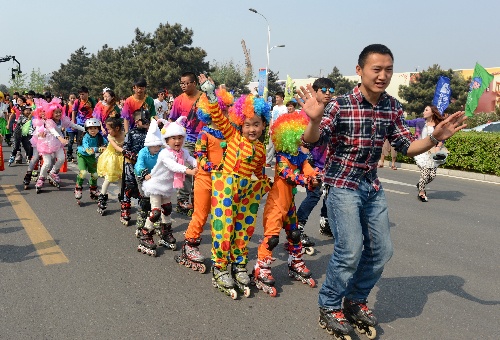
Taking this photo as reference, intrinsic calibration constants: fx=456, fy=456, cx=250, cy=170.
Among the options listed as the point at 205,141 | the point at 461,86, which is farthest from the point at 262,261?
the point at 461,86

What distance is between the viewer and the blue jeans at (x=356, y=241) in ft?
10.6

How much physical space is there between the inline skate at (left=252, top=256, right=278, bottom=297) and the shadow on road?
93 cm

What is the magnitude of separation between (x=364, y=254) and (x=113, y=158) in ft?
16.3

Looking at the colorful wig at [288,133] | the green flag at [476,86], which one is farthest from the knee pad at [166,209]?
the green flag at [476,86]

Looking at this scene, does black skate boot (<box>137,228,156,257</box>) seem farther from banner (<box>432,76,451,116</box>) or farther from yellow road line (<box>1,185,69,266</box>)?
banner (<box>432,76,451,116</box>)

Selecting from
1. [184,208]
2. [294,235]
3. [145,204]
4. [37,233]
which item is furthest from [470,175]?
[37,233]

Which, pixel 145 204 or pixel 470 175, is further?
pixel 470 175

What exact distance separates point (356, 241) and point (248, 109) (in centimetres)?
154

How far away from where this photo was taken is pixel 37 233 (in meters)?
6.02

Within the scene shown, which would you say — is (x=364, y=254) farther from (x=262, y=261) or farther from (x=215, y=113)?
A: (x=215, y=113)

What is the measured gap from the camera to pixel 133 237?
5957 mm

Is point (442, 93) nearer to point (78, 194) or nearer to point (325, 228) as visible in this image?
point (325, 228)

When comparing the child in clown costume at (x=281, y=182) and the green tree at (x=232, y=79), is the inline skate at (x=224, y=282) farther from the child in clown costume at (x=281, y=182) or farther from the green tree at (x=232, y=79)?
the green tree at (x=232, y=79)

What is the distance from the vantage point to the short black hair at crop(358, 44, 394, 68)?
318 cm
